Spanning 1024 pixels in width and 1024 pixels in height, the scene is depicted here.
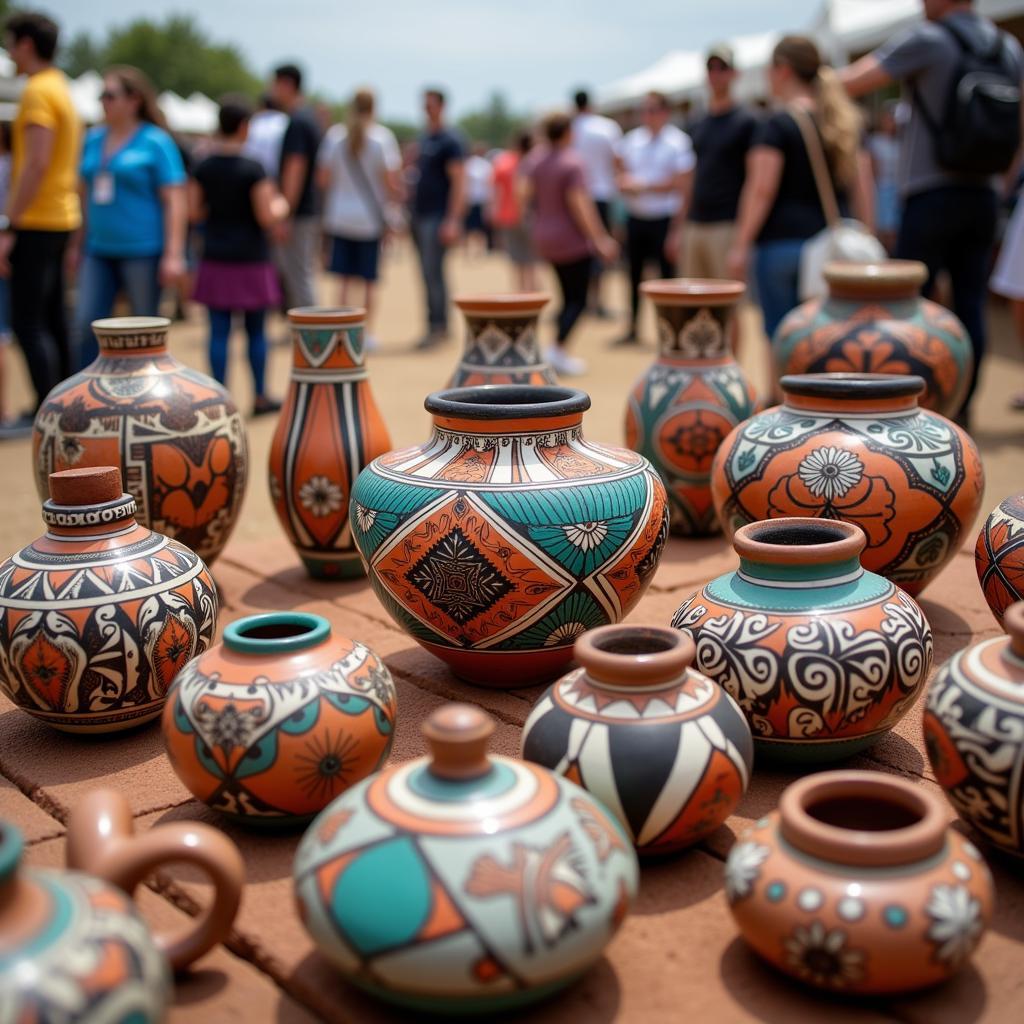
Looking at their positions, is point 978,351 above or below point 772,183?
below

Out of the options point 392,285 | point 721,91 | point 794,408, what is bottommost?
point 392,285

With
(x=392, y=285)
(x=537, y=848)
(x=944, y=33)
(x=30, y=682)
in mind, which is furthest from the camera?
(x=392, y=285)

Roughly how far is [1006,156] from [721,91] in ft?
5.94

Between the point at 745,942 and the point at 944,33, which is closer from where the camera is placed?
the point at 745,942

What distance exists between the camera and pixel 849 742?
2.76 metres

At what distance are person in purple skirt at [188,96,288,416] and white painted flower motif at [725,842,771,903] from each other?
566 centimetres

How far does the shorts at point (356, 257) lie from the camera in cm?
934

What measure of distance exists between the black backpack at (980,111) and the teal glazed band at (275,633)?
4451 mm

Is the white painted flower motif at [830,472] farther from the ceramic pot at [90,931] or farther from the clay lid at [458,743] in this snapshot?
the ceramic pot at [90,931]

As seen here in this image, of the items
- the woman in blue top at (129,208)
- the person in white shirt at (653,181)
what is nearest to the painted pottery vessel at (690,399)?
the woman in blue top at (129,208)

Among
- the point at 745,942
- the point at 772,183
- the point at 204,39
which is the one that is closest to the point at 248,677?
the point at 745,942

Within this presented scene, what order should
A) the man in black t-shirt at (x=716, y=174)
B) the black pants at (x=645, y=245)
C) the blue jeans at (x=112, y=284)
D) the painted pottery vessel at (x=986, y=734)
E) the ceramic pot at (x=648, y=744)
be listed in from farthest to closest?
the black pants at (x=645, y=245) → the man in black t-shirt at (x=716, y=174) → the blue jeans at (x=112, y=284) → the ceramic pot at (x=648, y=744) → the painted pottery vessel at (x=986, y=734)

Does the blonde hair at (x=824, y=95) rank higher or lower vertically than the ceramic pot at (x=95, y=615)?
higher

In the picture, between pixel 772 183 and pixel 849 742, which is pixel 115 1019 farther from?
pixel 772 183
